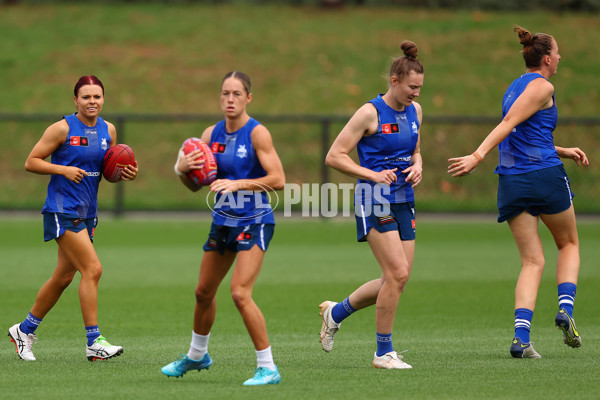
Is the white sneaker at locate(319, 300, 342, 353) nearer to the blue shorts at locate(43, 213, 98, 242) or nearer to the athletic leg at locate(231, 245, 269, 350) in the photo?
the athletic leg at locate(231, 245, 269, 350)

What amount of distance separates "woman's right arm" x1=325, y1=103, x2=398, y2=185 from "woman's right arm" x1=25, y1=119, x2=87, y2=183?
77.3 inches

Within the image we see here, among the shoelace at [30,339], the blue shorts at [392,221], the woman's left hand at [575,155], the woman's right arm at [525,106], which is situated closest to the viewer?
the blue shorts at [392,221]

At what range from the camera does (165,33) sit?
3334 centimetres

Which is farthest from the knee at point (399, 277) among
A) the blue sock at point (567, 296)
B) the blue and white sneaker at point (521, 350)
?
the blue sock at point (567, 296)

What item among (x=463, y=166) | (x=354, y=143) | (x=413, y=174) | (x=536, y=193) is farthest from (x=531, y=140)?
(x=354, y=143)

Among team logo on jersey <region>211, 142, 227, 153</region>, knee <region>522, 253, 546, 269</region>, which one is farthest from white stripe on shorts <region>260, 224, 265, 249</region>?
knee <region>522, 253, 546, 269</region>

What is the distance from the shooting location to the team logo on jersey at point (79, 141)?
7.35 m

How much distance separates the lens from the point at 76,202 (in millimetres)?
7336

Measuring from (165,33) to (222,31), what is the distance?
204cm

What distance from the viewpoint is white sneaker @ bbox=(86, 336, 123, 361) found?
276 inches

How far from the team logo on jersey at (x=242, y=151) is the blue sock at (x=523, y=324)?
2.61 metres

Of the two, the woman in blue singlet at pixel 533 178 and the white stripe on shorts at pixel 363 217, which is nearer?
the white stripe on shorts at pixel 363 217

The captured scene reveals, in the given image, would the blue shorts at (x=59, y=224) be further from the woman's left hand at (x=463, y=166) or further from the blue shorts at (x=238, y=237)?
the woman's left hand at (x=463, y=166)

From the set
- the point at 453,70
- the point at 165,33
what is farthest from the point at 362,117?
the point at 165,33
